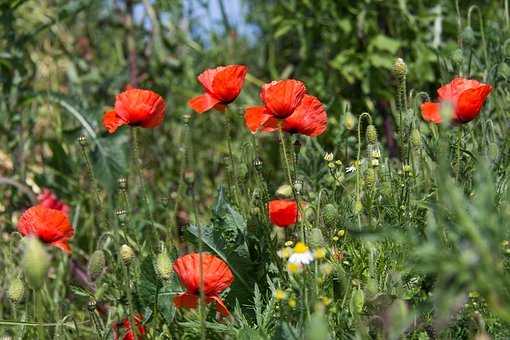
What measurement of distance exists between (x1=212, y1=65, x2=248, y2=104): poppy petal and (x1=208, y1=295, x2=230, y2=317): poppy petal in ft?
1.45

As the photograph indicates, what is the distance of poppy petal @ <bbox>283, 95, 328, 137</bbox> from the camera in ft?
5.54

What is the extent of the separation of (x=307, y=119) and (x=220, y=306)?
0.43 metres

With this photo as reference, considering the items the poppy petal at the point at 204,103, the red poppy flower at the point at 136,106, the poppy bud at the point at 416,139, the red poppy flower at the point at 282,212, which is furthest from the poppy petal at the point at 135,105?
the poppy bud at the point at 416,139

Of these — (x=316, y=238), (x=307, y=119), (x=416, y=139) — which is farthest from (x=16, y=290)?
(x=416, y=139)

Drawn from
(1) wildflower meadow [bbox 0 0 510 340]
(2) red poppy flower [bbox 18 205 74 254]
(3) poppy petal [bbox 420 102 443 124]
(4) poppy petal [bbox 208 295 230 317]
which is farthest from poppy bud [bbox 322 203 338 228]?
(2) red poppy flower [bbox 18 205 74 254]

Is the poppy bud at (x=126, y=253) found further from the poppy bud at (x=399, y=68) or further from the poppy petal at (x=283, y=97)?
the poppy bud at (x=399, y=68)

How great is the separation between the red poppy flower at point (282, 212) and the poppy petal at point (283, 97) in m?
0.22

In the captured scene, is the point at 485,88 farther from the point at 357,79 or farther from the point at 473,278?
the point at 357,79

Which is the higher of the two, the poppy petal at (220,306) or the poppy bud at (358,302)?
the poppy bud at (358,302)

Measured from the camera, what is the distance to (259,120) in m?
1.69

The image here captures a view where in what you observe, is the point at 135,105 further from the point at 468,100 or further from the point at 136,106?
the point at 468,100

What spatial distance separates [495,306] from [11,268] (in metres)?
1.50

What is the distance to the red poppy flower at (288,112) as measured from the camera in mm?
1602

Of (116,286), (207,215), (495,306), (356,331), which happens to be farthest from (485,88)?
(207,215)
